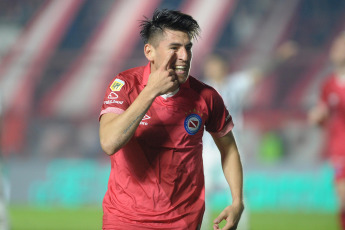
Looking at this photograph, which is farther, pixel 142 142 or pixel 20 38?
pixel 20 38

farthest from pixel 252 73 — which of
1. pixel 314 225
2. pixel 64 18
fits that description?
→ pixel 64 18

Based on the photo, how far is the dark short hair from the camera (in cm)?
338

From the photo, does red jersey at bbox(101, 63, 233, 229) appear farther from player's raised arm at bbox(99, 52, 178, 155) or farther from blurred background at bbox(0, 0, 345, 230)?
blurred background at bbox(0, 0, 345, 230)

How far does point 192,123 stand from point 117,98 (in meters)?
0.45

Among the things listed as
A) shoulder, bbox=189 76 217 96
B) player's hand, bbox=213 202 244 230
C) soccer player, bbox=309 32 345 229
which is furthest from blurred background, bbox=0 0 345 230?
player's hand, bbox=213 202 244 230

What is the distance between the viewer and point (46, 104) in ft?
46.3

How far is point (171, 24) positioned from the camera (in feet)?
11.1

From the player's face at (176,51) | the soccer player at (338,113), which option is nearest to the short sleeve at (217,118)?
the player's face at (176,51)

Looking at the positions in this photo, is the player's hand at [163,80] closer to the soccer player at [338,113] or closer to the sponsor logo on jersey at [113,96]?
the sponsor logo on jersey at [113,96]

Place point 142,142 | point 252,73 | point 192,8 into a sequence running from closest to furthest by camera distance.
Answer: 1. point 142,142
2. point 252,73
3. point 192,8

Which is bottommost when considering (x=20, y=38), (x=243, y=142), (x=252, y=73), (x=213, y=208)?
(x=213, y=208)

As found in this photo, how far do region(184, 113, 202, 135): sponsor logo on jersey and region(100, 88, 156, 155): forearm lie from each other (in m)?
0.48

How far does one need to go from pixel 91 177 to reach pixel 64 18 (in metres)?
5.43

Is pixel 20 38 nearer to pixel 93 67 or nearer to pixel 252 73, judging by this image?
pixel 93 67
